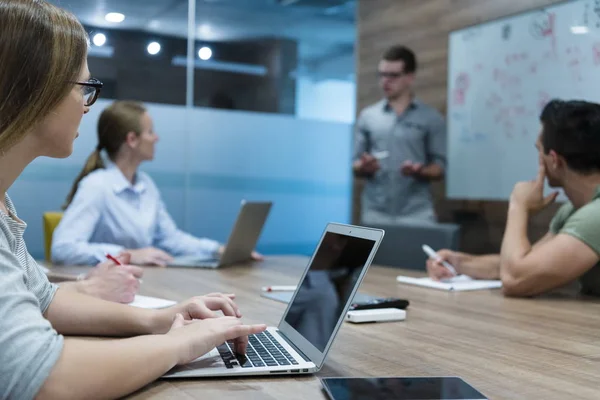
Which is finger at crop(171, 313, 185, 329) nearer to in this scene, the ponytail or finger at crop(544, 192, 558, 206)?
finger at crop(544, 192, 558, 206)

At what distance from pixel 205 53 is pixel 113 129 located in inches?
89.6

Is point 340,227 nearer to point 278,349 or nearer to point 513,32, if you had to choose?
point 278,349

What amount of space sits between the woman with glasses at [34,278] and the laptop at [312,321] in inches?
1.7

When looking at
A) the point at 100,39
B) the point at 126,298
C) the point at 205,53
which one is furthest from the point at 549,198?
the point at 100,39

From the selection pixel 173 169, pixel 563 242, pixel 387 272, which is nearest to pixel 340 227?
pixel 563 242

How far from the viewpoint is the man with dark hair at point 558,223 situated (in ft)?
5.87

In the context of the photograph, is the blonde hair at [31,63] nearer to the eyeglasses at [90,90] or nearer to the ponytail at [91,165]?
the eyeglasses at [90,90]

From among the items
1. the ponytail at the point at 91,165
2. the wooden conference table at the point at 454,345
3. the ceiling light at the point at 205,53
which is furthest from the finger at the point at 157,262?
the ceiling light at the point at 205,53

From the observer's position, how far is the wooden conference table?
906 millimetres

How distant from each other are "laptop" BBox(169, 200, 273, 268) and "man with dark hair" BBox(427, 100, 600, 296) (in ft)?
2.44

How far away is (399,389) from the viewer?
861 mm

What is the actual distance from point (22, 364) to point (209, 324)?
310mm

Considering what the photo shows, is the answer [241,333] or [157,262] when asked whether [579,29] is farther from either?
[241,333]

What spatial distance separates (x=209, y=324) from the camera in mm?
988
